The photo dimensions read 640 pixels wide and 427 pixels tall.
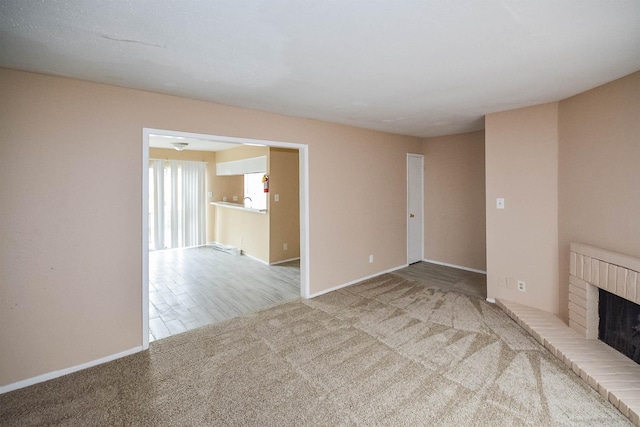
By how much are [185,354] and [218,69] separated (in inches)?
95.1

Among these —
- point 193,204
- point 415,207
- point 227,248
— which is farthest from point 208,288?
point 415,207

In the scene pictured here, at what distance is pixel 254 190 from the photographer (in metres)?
7.07

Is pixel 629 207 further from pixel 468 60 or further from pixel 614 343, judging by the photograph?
pixel 468 60

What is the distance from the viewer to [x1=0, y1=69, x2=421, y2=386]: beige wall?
7.27 feet

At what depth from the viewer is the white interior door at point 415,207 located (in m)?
5.54

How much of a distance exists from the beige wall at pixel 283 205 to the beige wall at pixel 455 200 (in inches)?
102

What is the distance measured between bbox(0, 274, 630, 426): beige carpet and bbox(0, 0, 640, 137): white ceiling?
2.34 m

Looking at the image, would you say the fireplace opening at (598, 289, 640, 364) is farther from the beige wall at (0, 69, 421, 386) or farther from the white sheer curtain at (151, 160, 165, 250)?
the white sheer curtain at (151, 160, 165, 250)

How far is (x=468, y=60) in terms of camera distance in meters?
2.10

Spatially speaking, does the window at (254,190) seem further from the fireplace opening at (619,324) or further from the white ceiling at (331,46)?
the fireplace opening at (619,324)

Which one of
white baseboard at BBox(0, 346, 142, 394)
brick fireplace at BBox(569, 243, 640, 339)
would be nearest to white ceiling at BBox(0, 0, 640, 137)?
brick fireplace at BBox(569, 243, 640, 339)

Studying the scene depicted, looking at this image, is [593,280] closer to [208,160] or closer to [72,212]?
[72,212]

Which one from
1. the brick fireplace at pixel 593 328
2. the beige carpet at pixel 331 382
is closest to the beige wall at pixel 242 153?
the beige carpet at pixel 331 382

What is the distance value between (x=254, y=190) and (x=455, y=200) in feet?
14.3
